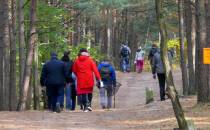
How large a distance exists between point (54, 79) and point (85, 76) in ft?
3.26

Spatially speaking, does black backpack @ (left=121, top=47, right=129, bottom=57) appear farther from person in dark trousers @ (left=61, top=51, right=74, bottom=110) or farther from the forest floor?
the forest floor

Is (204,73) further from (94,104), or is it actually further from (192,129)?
(94,104)

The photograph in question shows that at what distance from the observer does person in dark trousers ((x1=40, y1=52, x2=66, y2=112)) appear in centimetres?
1697

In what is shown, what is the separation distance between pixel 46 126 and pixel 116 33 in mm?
54420

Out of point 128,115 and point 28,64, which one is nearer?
point 128,115


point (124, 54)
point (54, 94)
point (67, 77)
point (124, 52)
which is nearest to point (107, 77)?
point (67, 77)

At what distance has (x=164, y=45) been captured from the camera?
35.1 feet

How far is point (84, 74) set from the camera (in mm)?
17406

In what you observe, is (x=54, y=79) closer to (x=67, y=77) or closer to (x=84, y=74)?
(x=67, y=77)

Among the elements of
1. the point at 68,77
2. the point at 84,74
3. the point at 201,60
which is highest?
the point at 201,60

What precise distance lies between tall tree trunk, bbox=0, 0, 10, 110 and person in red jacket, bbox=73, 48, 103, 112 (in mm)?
3019

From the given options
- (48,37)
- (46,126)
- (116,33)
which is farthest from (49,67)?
(116,33)

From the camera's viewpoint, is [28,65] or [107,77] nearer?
[28,65]

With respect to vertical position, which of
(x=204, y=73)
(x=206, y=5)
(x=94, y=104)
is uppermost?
(x=206, y=5)
